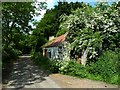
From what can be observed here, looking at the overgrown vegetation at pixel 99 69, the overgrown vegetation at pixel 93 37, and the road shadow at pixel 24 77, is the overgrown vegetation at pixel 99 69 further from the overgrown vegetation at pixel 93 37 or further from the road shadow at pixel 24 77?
the road shadow at pixel 24 77

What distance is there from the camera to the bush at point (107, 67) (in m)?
15.7

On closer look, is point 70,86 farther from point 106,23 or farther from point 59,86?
point 106,23

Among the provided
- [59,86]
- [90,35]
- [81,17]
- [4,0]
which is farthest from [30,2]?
[59,86]

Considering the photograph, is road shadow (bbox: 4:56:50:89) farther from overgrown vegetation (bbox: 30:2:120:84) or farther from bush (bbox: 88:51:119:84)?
bush (bbox: 88:51:119:84)

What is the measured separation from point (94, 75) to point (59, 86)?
356 centimetres

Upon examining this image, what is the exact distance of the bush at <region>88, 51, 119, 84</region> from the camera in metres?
15.7

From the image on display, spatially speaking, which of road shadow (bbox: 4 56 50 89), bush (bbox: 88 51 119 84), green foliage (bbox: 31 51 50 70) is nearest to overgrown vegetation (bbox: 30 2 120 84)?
bush (bbox: 88 51 119 84)

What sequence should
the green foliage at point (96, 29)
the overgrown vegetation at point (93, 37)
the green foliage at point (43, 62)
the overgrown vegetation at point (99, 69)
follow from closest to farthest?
the overgrown vegetation at point (99, 69) → the overgrown vegetation at point (93, 37) → the green foliage at point (96, 29) → the green foliage at point (43, 62)

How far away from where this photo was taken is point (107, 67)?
16.3m

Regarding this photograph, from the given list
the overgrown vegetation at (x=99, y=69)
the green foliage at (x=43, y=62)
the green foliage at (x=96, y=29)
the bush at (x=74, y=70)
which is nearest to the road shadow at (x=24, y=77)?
the bush at (x=74, y=70)

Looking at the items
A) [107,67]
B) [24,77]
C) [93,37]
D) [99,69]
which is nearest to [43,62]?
[24,77]

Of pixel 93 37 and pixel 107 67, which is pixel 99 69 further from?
pixel 93 37

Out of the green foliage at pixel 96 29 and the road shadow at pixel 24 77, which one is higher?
the green foliage at pixel 96 29

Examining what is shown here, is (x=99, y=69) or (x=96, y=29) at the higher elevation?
(x=96, y=29)
